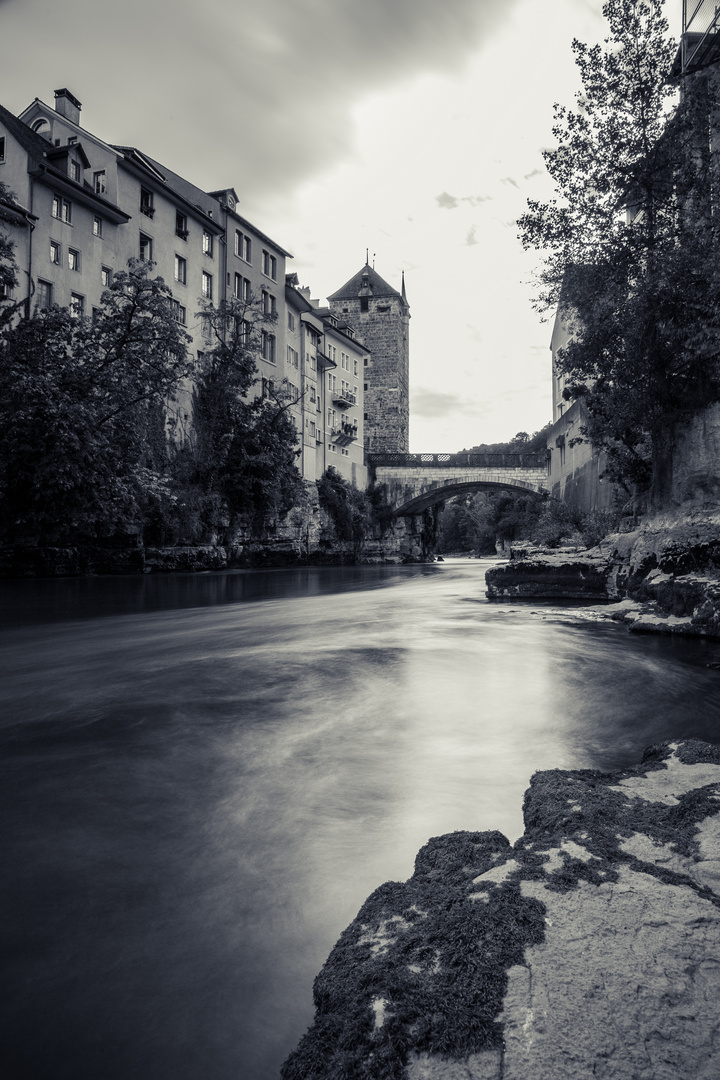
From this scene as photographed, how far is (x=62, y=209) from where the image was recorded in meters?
25.1

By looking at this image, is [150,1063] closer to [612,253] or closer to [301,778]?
[301,778]

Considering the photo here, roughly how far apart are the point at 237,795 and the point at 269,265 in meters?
39.8

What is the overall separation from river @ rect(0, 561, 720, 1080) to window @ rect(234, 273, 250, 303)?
30659 millimetres

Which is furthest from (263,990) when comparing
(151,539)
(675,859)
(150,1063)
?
(151,539)

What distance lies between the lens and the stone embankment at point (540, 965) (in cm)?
125

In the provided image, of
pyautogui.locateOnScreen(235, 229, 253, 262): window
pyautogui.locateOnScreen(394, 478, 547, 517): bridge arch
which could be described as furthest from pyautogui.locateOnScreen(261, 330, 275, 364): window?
pyautogui.locateOnScreen(394, 478, 547, 517): bridge arch

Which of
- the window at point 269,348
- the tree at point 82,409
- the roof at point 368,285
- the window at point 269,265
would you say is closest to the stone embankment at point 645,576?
the tree at point 82,409

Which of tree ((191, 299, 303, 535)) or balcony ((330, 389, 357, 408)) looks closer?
tree ((191, 299, 303, 535))

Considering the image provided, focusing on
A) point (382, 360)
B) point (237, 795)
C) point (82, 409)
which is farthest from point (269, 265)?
point (237, 795)

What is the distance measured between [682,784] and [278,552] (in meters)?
33.3

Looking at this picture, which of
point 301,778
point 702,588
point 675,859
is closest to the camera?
point 675,859

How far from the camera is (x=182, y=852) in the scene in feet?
8.93

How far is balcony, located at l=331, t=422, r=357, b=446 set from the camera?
153ft

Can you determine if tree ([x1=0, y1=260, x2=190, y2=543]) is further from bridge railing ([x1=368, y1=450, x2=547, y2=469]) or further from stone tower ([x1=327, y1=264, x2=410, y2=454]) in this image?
stone tower ([x1=327, y1=264, x2=410, y2=454])
